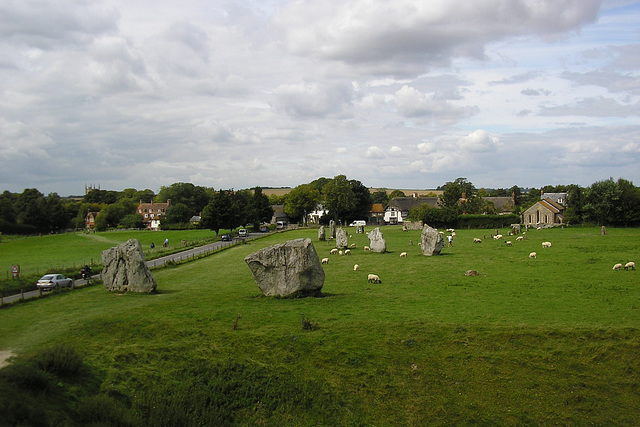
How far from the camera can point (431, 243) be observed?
46.6m

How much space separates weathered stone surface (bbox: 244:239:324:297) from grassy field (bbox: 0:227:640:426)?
40.6 inches

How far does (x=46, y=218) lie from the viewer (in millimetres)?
126812

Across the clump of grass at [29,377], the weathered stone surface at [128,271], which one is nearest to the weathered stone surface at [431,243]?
the weathered stone surface at [128,271]

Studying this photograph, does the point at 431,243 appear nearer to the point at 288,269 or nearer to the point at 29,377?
the point at 288,269

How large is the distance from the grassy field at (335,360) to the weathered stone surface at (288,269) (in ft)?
3.39

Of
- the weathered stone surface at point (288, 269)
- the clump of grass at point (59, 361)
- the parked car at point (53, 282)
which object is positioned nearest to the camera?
the clump of grass at point (59, 361)

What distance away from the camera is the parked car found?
32.4 m

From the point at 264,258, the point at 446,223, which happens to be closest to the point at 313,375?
the point at 264,258

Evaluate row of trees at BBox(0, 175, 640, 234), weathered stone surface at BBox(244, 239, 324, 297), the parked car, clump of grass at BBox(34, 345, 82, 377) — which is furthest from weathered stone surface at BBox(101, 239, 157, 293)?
row of trees at BBox(0, 175, 640, 234)

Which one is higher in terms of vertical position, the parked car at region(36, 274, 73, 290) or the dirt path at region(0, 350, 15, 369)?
the parked car at region(36, 274, 73, 290)

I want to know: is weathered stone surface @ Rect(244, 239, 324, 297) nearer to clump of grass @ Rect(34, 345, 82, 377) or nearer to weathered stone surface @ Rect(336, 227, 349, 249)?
clump of grass @ Rect(34, 345, 82, 377)

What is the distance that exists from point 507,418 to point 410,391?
3.38 m

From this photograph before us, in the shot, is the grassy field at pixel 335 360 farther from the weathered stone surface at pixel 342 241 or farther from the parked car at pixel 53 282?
the weathered stone surface at pixel 342 241

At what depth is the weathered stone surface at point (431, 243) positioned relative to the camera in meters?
46.4
